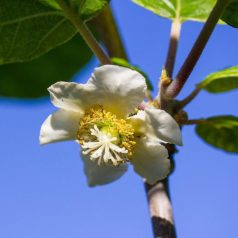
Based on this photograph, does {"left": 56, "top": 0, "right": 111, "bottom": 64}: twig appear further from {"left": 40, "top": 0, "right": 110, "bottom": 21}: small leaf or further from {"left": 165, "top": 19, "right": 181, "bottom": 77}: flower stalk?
{"left": 165, "top": 19, "right": 181, "bottom": 77}: flower stalk

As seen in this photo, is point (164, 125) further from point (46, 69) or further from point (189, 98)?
point (46, 69)

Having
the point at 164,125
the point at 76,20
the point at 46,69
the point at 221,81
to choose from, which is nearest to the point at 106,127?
the point at 164,125

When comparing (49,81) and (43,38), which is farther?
(49,81)

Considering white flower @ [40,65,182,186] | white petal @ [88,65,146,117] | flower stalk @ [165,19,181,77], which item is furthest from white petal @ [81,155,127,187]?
flower stalk @ [165,19,181,77]

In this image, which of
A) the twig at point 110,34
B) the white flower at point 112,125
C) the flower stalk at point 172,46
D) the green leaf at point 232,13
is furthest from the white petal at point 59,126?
the twig at point 110,34

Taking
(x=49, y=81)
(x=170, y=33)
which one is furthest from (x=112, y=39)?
(x=49, y=81)

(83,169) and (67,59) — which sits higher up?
(67,59)

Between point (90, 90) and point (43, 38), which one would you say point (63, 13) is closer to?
point (43, 38)
